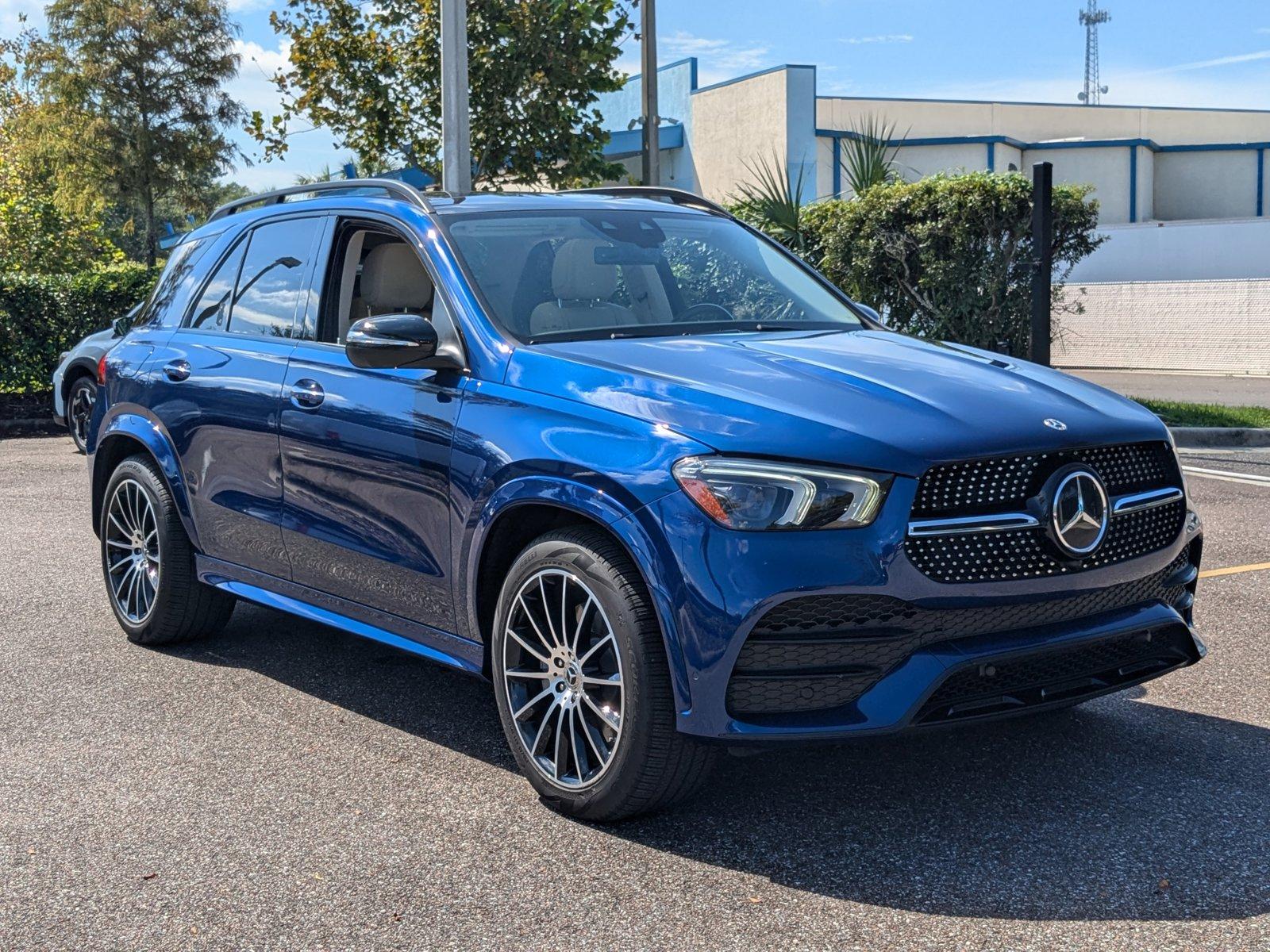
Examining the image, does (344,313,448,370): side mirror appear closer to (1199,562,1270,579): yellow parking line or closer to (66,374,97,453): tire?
(1199,562,1270,579): yellow parking line

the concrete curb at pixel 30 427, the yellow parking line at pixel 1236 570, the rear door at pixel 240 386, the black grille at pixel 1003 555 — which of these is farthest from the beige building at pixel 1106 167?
the black grille at pixel 1003 555

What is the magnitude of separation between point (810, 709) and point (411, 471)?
1629mm

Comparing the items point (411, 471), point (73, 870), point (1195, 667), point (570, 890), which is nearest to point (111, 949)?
point (73, 870)

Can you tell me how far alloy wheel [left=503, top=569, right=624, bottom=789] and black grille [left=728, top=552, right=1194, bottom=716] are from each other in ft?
1.35

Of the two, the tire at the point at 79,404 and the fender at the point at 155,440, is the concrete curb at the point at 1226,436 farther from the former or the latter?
the fender at the point at 155,440

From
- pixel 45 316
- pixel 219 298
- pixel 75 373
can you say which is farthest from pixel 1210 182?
pixel 219 298

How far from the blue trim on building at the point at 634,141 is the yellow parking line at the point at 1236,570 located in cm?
2588

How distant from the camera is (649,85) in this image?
19422 mm

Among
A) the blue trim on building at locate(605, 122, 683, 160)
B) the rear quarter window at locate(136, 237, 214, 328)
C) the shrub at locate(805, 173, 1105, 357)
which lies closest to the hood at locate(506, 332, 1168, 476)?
the rear quarter window at locate(136, 237, 214, 328)

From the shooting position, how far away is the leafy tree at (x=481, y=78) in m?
17.3

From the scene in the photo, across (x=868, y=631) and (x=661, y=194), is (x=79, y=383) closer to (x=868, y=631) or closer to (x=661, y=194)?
(x=661, y=194)

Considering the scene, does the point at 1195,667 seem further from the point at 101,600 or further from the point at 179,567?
the point at 101,600

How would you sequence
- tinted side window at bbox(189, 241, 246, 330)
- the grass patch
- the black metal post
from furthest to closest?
the grass patch, the black metal post, tinted side window at bbox(189, 241, 246, 330)

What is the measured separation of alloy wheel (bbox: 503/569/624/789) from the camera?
4121 millimetres
